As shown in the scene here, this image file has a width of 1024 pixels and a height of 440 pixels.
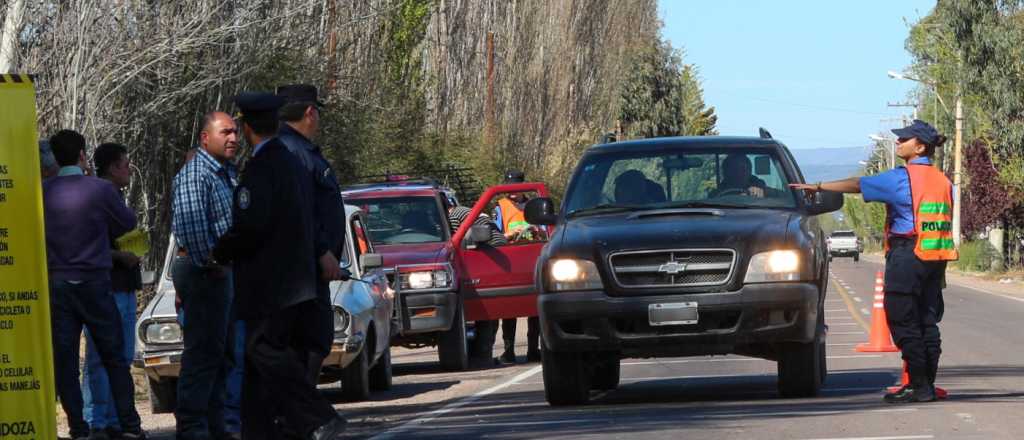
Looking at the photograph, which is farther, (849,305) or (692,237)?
(849,305)

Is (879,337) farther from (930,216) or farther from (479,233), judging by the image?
(930,216)

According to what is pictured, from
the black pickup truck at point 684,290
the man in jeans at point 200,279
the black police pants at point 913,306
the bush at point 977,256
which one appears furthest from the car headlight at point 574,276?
the bush at point 977,256

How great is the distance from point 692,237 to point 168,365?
3.86 metres

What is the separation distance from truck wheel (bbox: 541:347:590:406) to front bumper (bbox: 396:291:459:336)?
4.50 m

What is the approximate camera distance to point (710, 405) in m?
12.9

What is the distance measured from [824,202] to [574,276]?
209 cm

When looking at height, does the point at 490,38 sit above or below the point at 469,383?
above

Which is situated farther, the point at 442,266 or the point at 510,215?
the point at 510,215

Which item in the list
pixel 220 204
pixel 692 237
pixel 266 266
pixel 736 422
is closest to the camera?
pixel 266 266

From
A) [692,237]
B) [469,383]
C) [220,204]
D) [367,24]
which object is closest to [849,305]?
[367,24]

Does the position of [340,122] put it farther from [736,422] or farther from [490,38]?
[490,38]

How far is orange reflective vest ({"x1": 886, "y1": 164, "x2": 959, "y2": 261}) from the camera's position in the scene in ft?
41.3

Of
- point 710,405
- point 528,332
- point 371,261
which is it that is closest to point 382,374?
point 371,261

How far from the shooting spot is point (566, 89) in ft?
170
